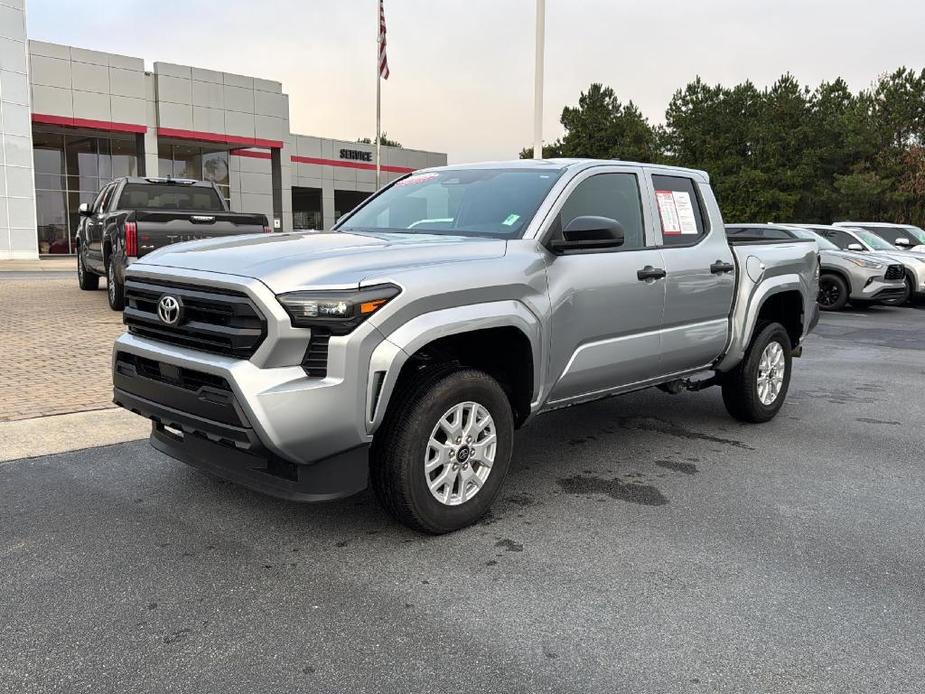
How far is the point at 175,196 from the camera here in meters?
13.2

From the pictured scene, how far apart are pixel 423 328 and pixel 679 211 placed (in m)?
2.66

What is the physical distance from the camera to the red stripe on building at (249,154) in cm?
4050

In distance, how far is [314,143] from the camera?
49406 mm

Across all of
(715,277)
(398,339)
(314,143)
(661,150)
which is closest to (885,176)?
(661,150)

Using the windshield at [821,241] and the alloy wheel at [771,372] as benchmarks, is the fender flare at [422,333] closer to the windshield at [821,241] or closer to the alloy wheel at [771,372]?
the alloy wheel at [771,372]

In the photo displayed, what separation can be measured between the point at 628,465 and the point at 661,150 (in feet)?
181

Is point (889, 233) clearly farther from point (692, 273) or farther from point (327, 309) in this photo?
point (327, 309)

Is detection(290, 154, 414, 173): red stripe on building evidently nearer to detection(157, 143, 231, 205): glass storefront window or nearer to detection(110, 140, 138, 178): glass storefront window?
detection(157, 143, 231, 205): glass storefront window

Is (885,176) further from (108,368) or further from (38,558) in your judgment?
(38,558)

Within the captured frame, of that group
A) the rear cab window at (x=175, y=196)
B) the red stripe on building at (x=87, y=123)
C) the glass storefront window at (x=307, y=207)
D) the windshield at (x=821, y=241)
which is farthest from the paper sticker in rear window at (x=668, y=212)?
the glass storefront window at (x=307, y=207)

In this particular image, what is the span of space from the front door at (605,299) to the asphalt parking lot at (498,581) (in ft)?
2.29

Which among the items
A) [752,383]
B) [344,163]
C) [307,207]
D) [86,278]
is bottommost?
[752,383]

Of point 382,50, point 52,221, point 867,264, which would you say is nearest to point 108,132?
point 52,221

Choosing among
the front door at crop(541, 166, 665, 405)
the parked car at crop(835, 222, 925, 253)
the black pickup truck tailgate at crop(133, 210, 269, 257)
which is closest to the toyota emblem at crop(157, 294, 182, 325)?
the front door at crop(541, 166, 665, 405)
